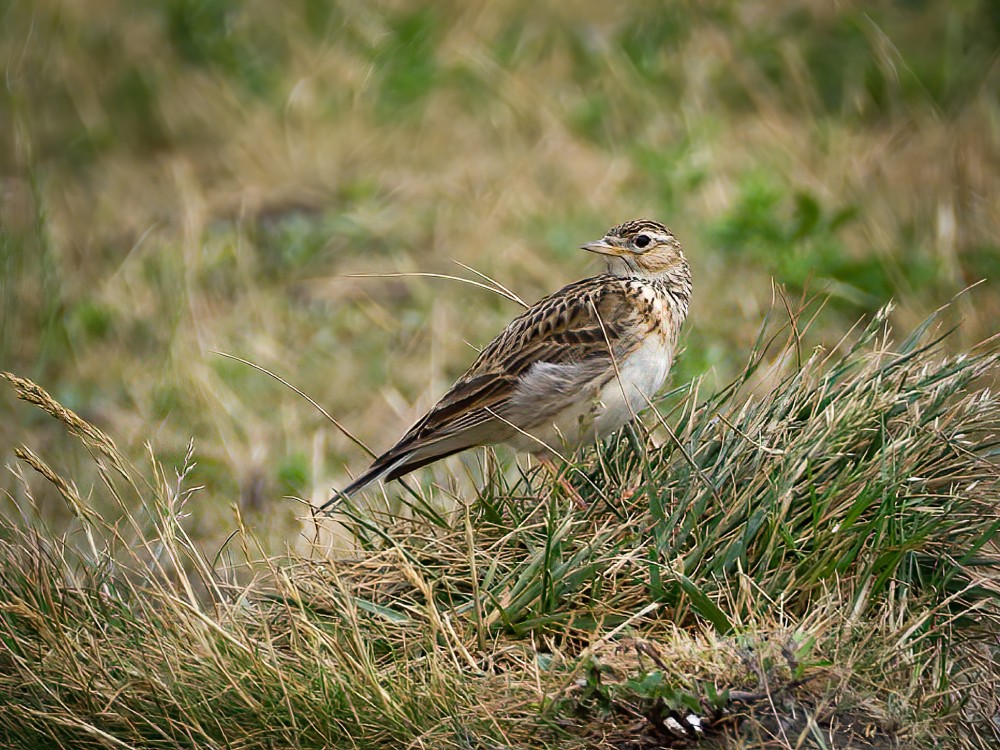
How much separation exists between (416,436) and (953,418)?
1821 mm

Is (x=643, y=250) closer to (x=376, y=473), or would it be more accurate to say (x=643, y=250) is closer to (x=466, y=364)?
(x=376, y=473)

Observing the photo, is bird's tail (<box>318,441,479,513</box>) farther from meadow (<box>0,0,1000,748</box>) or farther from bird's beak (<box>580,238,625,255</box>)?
bird's beak (<box>580,238,625,255</box>)

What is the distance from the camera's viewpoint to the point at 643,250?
5359mm

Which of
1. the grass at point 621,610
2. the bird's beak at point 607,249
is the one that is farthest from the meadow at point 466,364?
the bird's beak at point 607,249

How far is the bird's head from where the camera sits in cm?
536

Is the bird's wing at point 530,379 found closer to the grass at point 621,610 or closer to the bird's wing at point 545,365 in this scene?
the bird's wing at point 545,365

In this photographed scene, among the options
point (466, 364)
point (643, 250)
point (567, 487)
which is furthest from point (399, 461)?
point (466, 364)

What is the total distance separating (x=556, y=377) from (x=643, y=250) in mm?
684

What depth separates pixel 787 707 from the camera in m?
3.66

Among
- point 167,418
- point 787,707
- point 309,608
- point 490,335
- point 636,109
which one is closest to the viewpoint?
point 787,707

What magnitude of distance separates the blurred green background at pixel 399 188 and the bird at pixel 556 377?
0.78 meters

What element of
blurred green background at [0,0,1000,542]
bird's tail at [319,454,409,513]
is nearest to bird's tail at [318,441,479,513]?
bird's tail at [319,454,409,513]

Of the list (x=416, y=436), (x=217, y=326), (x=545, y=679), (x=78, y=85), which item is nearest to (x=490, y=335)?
(x=217, y=326)

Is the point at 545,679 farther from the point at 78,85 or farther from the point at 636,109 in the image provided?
the point at 78,85
